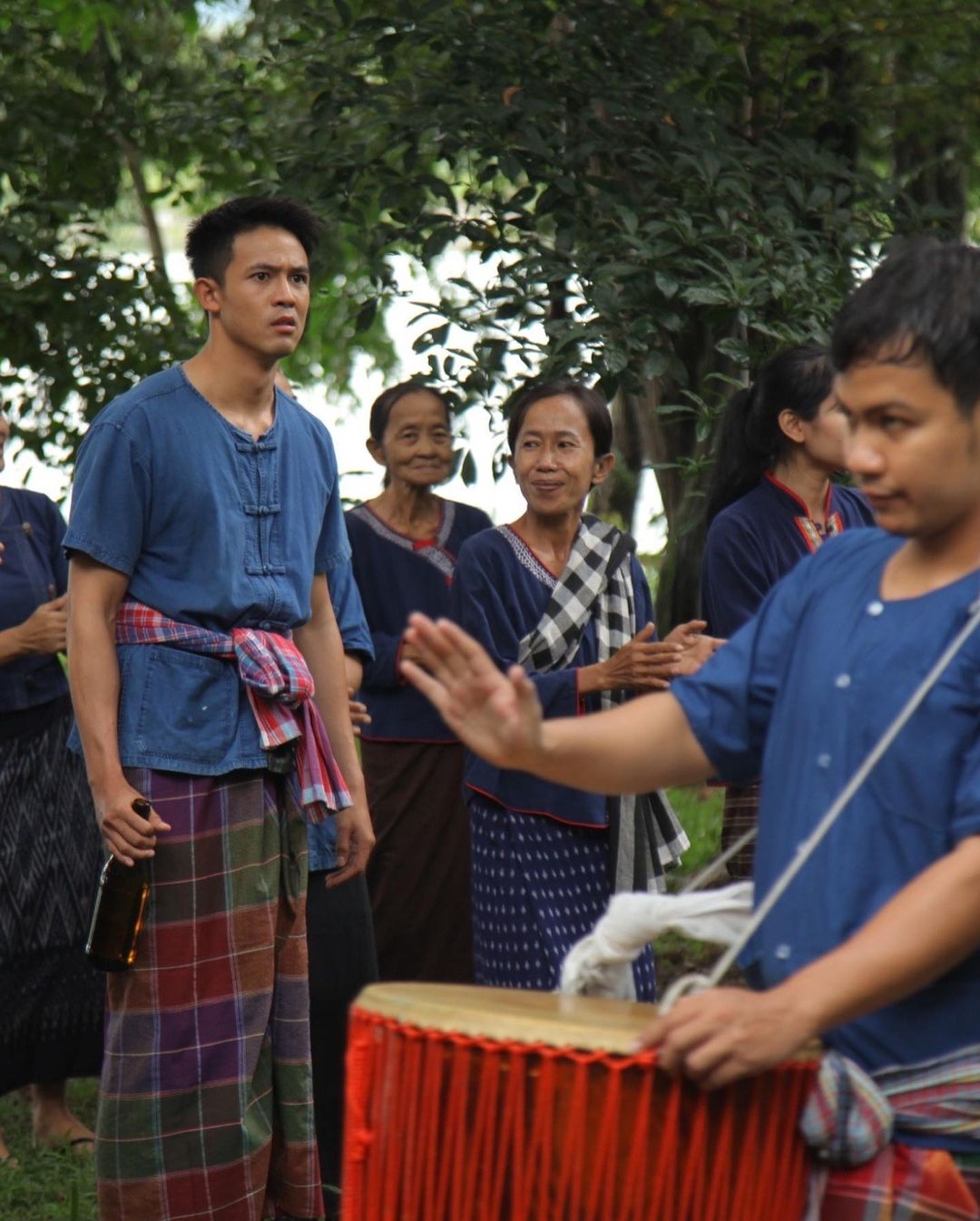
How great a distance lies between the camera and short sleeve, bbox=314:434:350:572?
4.06 m

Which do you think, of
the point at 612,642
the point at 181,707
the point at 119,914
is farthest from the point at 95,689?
the point at 612,642

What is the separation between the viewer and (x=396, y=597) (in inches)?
215

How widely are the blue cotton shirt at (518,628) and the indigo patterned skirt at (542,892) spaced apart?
49 mm

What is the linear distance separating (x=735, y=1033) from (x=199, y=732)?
1997 millimetres

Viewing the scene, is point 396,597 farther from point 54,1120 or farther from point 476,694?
point 476,694

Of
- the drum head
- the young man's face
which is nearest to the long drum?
the drum head

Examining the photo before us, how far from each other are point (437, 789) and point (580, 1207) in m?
3.46

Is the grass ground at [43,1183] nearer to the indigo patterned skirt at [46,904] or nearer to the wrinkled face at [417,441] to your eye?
the indigo patterned skirt at [46,904]

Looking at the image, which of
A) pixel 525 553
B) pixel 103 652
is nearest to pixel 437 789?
pixel 525 553

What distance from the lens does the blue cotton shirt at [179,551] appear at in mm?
3635

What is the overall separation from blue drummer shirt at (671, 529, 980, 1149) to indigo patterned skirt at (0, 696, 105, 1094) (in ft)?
10.6

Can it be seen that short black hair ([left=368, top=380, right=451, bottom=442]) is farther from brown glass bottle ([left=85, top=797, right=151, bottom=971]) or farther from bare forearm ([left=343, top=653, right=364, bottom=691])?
brown glass bottle ([left=85, top=797, right=151, bottom=971])

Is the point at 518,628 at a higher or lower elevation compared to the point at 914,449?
lower

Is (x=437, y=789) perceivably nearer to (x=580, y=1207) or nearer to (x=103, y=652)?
(x=103, y=652)
